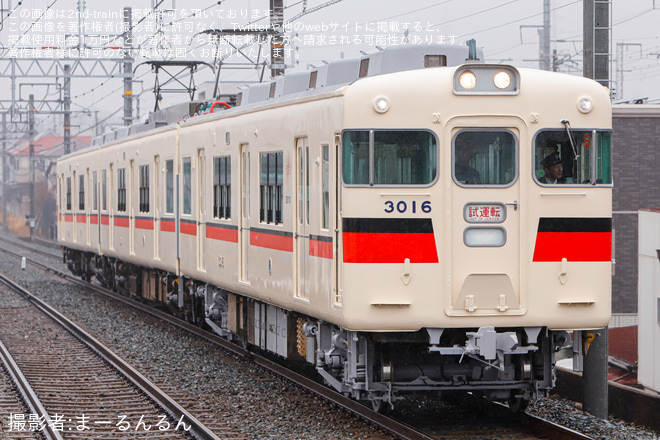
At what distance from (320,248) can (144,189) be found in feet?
26.9

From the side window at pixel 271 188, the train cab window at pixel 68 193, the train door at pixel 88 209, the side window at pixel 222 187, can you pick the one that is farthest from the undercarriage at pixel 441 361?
the train cab window at pixel 68 193

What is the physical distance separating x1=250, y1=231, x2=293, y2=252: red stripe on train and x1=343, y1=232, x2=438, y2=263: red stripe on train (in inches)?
66.1

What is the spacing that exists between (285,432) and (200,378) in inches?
112

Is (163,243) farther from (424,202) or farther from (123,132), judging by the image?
(424,202)

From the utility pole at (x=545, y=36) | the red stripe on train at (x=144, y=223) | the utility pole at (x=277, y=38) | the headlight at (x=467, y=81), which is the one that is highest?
the utility pole at (x=545, y=36)

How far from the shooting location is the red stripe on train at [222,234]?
11.1 meters

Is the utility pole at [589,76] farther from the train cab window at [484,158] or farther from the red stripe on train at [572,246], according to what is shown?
the train cab window at [484,158]

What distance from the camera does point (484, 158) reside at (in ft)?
25.2

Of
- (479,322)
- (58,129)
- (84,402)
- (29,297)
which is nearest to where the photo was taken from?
(479,322)

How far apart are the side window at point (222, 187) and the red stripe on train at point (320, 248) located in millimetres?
2866

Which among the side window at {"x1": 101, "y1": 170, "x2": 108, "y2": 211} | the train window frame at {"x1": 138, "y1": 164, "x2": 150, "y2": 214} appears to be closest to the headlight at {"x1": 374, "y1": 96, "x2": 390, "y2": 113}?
the train window frame at {"x1": 138, "y1": 164, "x2": 150, "y2": 214}

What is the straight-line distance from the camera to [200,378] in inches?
428

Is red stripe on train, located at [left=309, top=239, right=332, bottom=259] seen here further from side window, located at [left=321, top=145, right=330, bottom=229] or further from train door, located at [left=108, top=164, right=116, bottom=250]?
train door, located at [left=108, top=164, right=116, bottom=250]

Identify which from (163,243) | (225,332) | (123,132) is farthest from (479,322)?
(123,132)
